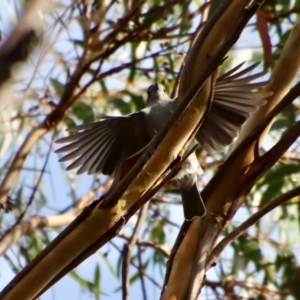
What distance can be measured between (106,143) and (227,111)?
1.65 feet

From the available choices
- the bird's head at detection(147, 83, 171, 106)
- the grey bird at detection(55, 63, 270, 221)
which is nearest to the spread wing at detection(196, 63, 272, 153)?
the grey bird at detection(55, 63, 270, 221)

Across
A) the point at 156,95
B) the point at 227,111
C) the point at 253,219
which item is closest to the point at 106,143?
the point at 156,95

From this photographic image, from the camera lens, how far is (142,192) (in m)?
0.93

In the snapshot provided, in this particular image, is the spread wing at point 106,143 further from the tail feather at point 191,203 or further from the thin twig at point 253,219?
the thin twig at point 253,219

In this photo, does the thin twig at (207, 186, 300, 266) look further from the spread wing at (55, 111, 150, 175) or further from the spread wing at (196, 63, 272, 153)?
the spread wing at (55, 111, 150, 175)

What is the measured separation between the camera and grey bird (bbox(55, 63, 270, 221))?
1.90 meters

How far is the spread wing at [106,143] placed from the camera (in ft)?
7.03

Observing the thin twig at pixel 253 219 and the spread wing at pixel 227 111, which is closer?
the thin twig at pixel 253 219

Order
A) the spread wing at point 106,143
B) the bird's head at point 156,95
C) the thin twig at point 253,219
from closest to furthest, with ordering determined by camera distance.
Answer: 1. the thin twig at point 253,219
2. the spread wing at point 106,143
3. the bird's head at point 156,95

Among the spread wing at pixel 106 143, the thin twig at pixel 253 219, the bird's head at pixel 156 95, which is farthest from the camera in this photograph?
the bird's head at pixel 156 95

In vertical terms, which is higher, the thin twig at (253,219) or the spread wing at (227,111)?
the spread wing at (227,111)

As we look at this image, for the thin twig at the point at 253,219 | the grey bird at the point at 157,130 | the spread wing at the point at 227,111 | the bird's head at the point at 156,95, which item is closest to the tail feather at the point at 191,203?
the grey bird at the point at 157,130

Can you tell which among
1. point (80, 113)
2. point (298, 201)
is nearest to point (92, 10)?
point (80, 113)

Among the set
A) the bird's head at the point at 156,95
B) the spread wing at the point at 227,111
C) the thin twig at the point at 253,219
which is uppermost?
the bird's head at the point at 156,95
